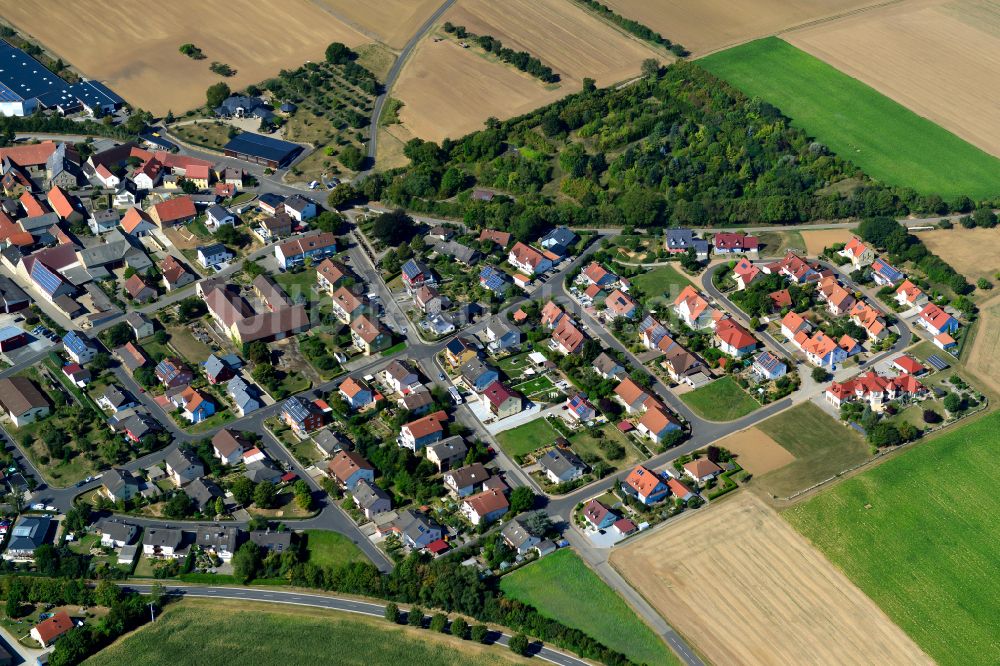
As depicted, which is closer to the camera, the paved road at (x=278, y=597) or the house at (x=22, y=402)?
the paved road at (x=278, y=597)

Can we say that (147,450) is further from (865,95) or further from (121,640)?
(865,95)

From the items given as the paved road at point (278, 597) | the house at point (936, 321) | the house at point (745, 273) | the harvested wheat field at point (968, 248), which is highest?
the harvested wheat field at point (968, 248)

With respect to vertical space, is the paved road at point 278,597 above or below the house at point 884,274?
below

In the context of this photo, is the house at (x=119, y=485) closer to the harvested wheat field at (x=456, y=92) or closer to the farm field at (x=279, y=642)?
the farm field at (x=279, y=642)

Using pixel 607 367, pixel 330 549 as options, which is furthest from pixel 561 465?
pixel 330 549

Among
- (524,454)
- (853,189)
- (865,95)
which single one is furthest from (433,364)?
(865,95)

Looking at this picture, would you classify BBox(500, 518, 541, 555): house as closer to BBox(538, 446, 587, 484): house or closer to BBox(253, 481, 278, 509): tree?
BBox(538, 446, 587, 484): house

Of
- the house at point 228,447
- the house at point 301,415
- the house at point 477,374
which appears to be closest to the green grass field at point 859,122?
the house at point 477,374
